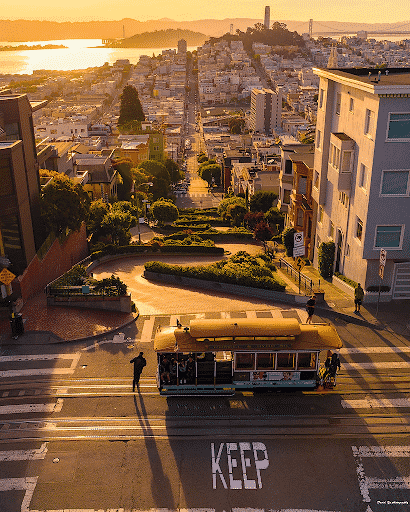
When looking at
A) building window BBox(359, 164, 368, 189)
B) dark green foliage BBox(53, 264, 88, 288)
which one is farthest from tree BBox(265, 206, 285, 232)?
dark green foliage BBox(53, 264, 88, 288)

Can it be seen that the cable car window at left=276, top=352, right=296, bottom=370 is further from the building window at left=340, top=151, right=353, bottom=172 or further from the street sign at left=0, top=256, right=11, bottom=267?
the street sign at left=0, top=256, right=11, bottom=267

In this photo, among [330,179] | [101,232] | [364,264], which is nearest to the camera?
[364,264]

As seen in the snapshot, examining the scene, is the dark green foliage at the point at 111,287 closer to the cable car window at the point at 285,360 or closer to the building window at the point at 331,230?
the cable car window at the point at 285,360

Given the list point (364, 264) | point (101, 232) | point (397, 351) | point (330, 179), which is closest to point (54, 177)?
point (101, 232)

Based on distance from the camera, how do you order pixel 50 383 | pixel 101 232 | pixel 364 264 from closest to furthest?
1. pixel 50 383
2. pixel 364 264
3. pixel 101 232

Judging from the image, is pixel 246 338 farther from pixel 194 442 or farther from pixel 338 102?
pixel 338 102

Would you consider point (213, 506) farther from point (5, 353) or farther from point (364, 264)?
point (364, 264)

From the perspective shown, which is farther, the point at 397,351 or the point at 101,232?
the point at 101,232
